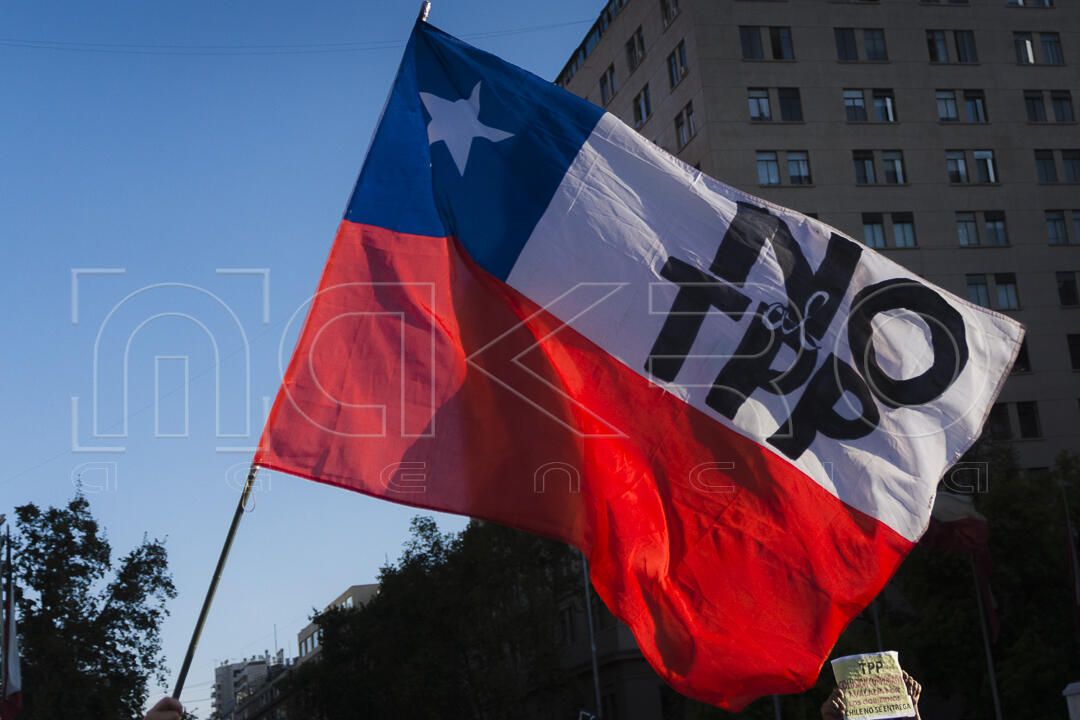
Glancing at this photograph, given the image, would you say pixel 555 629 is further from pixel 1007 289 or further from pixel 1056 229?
pixel 1056 229

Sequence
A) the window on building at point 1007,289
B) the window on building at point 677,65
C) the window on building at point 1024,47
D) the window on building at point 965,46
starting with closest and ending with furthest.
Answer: the window on building at point 1007,289 → the window on building at point 677,65 → the window on building at point 965,46 → the window on building at point 1024,47

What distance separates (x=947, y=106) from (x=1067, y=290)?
9.21 m

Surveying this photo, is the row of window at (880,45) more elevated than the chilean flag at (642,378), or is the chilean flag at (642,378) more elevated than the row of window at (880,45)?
the row of window at (880,45)

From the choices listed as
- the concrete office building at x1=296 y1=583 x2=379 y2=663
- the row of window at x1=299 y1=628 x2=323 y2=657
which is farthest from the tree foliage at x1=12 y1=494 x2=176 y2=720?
the row of window at x1=299 y1=628 x2=323 y2=657

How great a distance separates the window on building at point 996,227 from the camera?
171 ft

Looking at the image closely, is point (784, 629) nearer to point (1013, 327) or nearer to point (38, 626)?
point (1013, 327)

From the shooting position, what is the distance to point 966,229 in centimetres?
5188

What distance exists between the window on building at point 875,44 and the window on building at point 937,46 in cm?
202

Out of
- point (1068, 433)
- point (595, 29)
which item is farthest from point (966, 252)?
point (595, 29)

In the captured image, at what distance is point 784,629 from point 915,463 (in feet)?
3.95

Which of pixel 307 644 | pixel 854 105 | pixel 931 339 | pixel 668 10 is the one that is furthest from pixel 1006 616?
pixel 307 644

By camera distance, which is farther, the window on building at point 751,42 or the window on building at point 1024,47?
the window on building at point 1024,47

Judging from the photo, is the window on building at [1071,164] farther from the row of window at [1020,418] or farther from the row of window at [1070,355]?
the row of window at [1020,418]

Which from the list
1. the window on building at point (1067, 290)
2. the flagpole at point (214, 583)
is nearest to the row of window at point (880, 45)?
the window on building at point (1067, 290)
